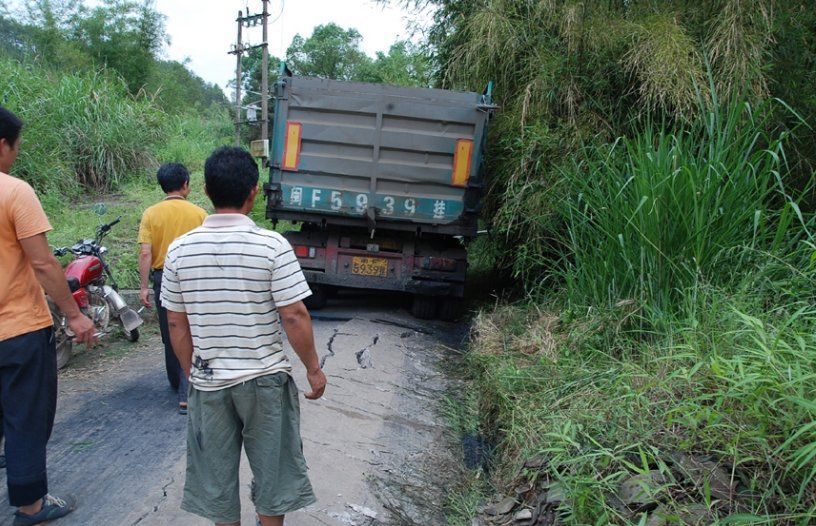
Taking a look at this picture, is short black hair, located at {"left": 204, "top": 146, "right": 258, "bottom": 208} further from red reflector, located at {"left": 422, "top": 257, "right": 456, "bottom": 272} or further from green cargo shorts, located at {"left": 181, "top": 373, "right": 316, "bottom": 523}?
red reflector, located at {"left": 422, "top": 257, "right": 456, "bottom": 272}

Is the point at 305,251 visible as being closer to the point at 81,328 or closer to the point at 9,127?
the point at 81,328

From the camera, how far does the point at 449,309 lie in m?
8.20

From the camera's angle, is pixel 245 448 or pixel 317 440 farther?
pixel 317 440

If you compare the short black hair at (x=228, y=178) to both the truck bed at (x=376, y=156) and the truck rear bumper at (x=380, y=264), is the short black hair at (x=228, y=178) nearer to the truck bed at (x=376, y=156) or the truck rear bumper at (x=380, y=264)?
the truck bed at (x=376, y=156)

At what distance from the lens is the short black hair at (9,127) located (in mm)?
2902

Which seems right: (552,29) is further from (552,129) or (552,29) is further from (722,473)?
(722,473)

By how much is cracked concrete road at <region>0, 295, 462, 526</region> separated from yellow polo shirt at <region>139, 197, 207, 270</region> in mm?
1197

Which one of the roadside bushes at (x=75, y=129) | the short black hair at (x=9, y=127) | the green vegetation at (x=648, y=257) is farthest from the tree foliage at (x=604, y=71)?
the roadside bushes at (x=75, y=129)

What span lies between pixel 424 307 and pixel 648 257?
159 inches

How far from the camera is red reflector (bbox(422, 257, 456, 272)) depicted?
7883 millimetres

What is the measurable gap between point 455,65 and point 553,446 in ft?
18.2

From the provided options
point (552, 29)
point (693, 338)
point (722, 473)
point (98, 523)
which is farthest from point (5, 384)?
point (552, 29)

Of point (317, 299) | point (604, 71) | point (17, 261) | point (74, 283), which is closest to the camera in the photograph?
point (17, 261)

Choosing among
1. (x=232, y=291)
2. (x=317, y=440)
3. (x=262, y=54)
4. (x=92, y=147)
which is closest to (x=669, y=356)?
(x=317, y=440)
